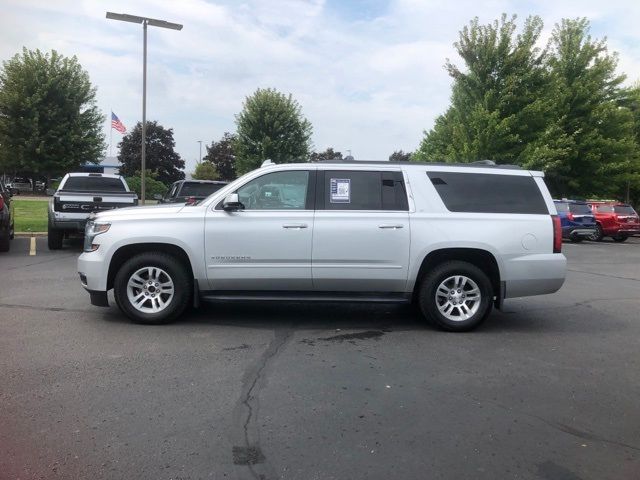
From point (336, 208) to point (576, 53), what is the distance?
28.4m

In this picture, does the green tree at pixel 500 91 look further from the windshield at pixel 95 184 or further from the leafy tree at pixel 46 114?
the leafy tree at pixel 46 114

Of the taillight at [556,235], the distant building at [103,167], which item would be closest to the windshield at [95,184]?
the taillight at [556,235]

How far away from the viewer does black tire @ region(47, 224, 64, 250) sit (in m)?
13.6

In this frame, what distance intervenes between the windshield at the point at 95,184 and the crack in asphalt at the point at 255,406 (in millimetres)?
9972

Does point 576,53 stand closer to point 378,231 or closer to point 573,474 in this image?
point 378,231

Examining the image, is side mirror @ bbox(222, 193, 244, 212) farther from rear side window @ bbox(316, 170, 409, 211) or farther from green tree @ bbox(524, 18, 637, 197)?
green tree @ bbox(524, 18, 637, 197)

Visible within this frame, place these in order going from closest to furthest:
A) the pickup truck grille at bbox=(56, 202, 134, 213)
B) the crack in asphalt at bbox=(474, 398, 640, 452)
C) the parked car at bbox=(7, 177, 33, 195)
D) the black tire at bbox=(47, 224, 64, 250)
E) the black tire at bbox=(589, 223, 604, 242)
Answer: the crack in asphalt at bbox=(474, 398, 640, 452)
the pickup truck grille at bbox=(56, 202, 134, 213)
the black tire at bbox=(47, 224, 64, 250)
the black tire at bbox=(589, 223, 604, 242)
the parked car at bbox=(7, 177, 33, 195)

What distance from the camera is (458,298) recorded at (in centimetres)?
651

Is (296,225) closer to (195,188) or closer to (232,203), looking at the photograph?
(232,203)

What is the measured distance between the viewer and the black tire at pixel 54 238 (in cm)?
1359

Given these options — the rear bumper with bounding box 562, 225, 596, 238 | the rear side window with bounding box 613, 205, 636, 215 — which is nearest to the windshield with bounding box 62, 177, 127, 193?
the rear bumper with bounding box 562, 225, 596, 238

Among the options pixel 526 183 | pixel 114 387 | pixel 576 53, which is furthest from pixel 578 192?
pixel 114 387

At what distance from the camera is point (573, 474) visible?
3.31m

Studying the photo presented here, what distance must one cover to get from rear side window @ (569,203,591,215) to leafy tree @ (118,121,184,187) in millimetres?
47099
